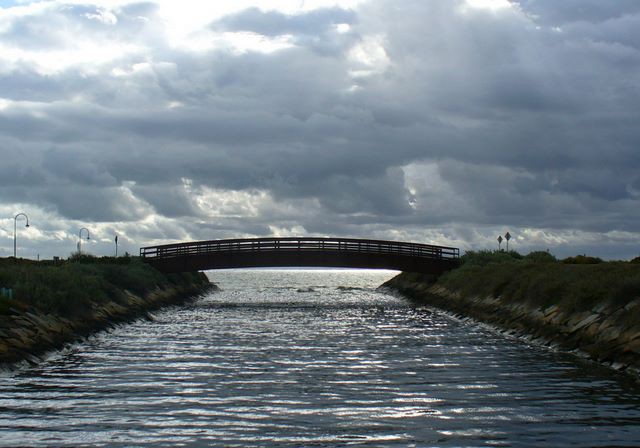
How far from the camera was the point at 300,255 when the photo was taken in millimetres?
65438

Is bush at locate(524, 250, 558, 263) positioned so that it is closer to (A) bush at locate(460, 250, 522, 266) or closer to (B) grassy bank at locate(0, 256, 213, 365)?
(A) bush at locate(460, 250, 522, 266)

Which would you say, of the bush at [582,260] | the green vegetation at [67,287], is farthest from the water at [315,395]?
the bush at [582,260]

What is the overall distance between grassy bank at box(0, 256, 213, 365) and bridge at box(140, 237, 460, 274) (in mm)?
8033

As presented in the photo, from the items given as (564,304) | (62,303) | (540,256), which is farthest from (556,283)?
(540,256)

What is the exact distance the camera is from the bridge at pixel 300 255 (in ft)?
216

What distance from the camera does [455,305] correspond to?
5169cm

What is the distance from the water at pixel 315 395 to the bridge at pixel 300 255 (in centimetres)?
3376

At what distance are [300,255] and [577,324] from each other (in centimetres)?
3889

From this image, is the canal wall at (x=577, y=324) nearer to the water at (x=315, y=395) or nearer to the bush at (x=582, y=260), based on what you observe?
the water at (x=315, y=395)

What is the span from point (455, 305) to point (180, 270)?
90.2ft

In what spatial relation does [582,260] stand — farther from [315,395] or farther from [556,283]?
[315,395]

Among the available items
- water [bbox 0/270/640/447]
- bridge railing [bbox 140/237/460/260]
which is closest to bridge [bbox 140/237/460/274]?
bridge railing [bbox 140/237/460/260]

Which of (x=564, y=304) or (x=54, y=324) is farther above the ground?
(x=564, y=304)

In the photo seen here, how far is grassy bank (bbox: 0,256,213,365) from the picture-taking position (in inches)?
1001
